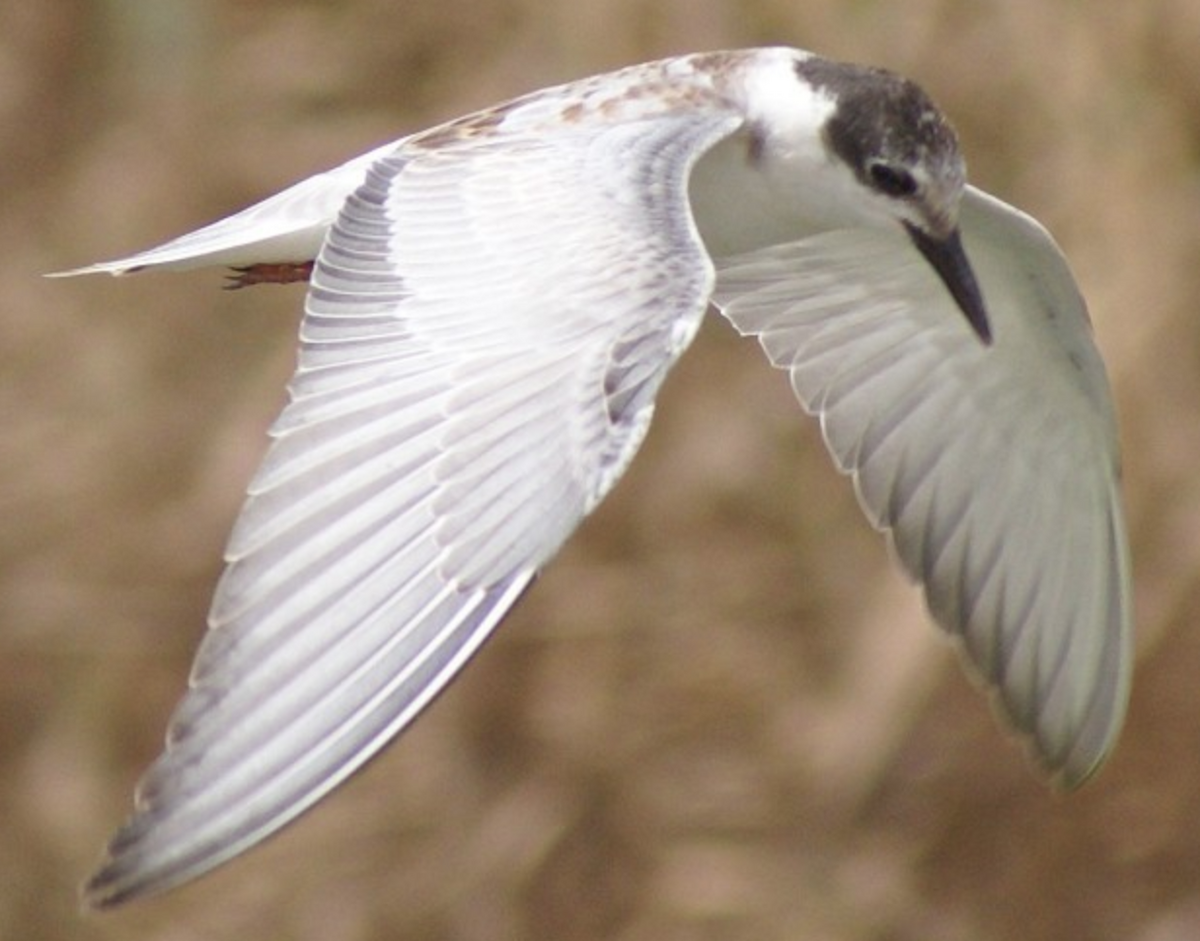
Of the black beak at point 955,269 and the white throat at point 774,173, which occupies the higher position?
the white throat at point 774,173

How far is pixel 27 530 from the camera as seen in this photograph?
811 cm

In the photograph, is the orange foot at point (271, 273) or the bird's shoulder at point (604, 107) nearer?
the bird's shoulder at point (604, 107)

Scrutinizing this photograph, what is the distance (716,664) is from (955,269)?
3.05 m

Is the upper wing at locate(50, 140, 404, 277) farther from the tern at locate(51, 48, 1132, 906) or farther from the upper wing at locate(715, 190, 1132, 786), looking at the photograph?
the upper wing at locate(715, 190, 1132, 786)

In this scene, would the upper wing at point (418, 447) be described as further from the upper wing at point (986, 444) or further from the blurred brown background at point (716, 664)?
the blurred brown background at point (716, 664)

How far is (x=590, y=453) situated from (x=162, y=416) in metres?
4.29

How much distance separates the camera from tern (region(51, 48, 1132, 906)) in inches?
154

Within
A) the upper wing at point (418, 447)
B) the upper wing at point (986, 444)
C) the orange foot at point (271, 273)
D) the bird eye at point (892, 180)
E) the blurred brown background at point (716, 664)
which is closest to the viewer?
the upper wing at point (418, 447)

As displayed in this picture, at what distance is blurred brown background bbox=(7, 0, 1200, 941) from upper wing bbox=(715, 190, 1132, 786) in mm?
2204

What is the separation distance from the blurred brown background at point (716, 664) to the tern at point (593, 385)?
223 centimetres

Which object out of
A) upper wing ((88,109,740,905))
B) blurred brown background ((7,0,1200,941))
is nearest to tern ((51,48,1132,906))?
upper wing ((88,109,740,905))

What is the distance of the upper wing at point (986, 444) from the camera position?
211 inches

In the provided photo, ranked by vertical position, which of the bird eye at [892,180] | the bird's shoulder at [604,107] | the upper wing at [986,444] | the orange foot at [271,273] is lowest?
the upper wing at [986,444]

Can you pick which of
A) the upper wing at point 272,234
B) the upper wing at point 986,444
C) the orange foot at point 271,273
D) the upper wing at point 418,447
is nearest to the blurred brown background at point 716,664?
the upper wing at point 986,444
